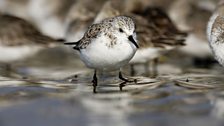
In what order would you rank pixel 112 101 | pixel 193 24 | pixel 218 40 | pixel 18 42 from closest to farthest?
pixel 112 101, pixel 218 40, pixel 18 42, pixel 193 24

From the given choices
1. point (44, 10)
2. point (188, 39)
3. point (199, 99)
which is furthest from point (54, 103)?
point (44, 10)

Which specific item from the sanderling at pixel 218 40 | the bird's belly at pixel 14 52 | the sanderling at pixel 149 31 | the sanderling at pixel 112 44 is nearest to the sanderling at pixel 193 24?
the sanderling at pixel 149 31

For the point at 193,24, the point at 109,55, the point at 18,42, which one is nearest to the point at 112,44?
the point at 109,55

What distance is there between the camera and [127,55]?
838 centimetres

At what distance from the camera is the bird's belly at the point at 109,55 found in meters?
8.33

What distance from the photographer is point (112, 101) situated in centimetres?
768

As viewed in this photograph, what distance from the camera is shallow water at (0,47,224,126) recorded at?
6711 millimetres

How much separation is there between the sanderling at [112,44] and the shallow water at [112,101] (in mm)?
359

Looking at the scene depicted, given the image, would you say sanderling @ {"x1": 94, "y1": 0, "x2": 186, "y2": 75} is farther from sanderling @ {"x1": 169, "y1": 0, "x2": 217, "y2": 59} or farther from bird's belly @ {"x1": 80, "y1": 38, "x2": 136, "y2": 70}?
bird's belly @ {"x1": 80, "y1": 38, "x2": 136, "y2": 70}

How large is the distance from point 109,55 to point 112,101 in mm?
892

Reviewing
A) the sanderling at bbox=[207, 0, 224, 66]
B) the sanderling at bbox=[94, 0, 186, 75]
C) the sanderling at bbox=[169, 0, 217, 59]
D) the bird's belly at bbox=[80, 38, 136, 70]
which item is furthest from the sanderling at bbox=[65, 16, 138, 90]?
the sanderling at bbox=[169, 0, 217, 59]

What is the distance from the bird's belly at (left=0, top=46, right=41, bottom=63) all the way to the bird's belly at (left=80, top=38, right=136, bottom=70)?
3.10 meters

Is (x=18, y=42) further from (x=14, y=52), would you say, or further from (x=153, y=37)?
(x=153, y=37)

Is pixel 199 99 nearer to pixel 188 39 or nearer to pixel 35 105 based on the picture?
pixel 35 105
